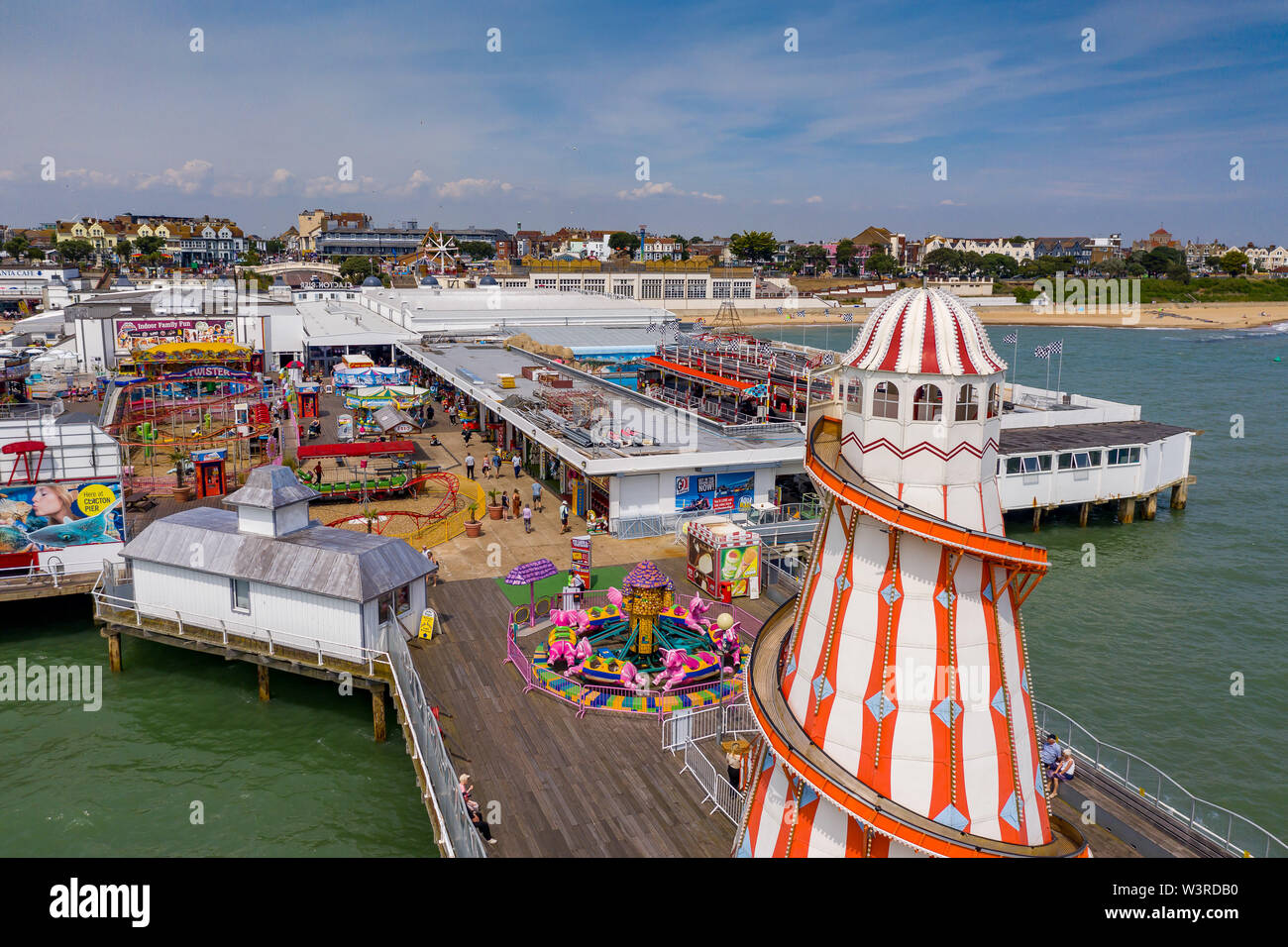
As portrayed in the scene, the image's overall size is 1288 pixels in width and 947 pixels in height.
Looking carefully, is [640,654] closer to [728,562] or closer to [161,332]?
[728,562]

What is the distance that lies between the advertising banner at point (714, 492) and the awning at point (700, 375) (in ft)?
51.4

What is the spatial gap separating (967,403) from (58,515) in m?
27.9

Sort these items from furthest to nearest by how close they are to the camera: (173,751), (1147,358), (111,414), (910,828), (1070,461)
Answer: (1147,358)
(111,414)
(1070,461)
(173,751)
(910,828)

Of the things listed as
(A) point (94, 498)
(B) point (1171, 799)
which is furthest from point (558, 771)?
(A) point (94, 498)

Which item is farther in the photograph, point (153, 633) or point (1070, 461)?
point (1070, 461)

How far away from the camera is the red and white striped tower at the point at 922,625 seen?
9.45m

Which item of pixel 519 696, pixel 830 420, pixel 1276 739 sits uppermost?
pixel 830 420

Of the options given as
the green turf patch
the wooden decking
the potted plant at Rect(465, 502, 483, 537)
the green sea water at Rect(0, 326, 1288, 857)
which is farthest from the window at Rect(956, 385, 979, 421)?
the potted plant at Rect(465, 502, 483, 537)

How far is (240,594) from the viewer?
23797 mm

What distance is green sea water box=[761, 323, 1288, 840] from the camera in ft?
74.8
